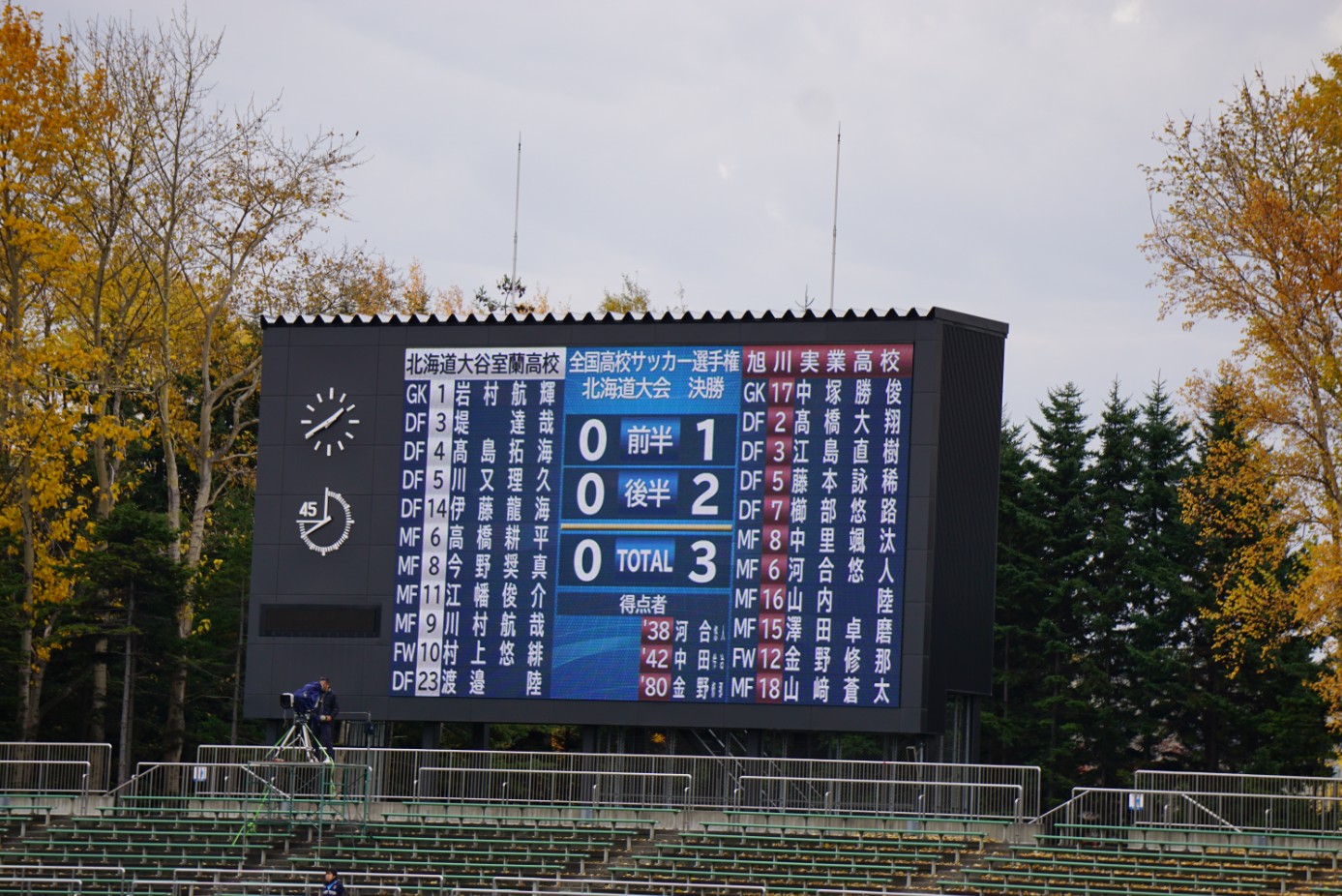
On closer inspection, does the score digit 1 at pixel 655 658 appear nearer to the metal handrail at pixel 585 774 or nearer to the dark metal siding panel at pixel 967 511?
the metal handrail at pixel 585 774

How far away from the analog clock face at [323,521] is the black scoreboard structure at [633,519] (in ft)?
0.14

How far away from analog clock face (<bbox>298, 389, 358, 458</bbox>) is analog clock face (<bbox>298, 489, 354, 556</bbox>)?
74 cm

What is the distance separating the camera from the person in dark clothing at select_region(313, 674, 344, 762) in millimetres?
27984

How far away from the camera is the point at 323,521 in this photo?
29.2m

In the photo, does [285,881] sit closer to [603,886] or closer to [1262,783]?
[603,886]

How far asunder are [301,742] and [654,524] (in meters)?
6.52

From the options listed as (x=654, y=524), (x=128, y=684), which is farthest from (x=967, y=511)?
(x=128, y=684)

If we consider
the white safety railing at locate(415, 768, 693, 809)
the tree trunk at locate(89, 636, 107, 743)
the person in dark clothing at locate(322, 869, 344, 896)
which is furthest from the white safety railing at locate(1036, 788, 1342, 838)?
the tree trunk at locate(89, 636, 107, 743)

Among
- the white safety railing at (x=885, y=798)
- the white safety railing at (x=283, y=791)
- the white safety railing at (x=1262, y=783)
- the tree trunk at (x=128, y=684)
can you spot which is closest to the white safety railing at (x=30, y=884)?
the white safety railing at (x=283, y=791)

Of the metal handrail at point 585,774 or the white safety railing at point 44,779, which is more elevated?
the metal handrail at point 585,774

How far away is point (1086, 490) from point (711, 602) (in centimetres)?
2269

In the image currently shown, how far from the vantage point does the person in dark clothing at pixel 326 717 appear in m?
28.0

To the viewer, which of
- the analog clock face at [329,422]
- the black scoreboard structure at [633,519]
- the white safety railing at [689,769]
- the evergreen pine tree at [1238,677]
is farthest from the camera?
the evergreen pine tree at [1238,677]

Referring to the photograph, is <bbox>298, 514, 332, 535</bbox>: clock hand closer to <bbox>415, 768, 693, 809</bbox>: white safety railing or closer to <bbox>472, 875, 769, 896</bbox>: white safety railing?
<bbox>415, 768, 693, 809</bbox>: white safety railing
